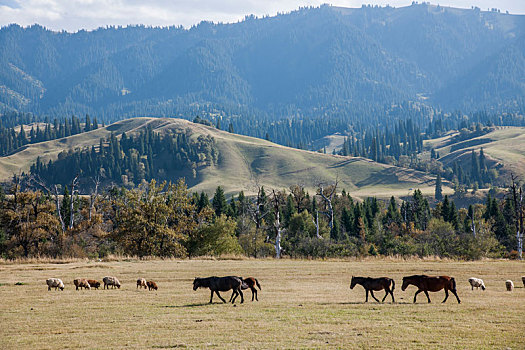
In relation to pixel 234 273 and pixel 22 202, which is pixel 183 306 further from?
pixel 22 202

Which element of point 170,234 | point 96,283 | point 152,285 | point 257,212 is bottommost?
point 152,285

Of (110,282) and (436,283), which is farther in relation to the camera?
(110,282)

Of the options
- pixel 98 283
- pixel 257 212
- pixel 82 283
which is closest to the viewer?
pixel 82 283

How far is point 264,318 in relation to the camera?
2314 cm

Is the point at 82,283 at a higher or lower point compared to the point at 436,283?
lower

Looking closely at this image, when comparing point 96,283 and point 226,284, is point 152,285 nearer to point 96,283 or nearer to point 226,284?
point 96,283

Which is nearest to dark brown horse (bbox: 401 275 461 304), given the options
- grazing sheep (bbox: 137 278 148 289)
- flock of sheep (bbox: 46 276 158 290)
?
flock of sheep (bbox: 46 276 158 290)

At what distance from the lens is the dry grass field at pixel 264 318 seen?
750 inches

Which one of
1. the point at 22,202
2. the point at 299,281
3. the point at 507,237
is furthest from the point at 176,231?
the point at 507,237

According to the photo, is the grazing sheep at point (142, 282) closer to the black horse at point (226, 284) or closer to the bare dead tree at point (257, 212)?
the black horse at point (226, 284)

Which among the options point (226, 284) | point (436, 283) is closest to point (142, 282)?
point (226, 284)

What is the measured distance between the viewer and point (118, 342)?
19.2 meters

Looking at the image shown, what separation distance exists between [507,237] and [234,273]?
7916 cm

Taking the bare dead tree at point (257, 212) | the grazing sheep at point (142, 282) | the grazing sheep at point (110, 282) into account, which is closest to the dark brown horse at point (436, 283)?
the grazing sheep at point (142, 282)
